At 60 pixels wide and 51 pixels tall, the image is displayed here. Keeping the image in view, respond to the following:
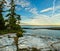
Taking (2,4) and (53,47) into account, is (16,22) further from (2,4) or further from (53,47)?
(53,47)

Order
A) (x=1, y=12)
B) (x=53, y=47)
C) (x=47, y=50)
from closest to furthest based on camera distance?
(x=47, y=50) → (x=53, y=47) → (x=1, y=12)

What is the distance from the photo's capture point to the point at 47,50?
42.0 ft

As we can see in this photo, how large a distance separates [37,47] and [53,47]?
1.30 m

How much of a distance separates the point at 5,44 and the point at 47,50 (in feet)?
11.3

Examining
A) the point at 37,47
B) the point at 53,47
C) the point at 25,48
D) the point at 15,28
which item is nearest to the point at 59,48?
the point at 53,47

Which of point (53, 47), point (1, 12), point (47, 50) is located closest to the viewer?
point (47, 50)

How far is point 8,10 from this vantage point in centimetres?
3180

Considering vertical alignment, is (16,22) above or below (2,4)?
below

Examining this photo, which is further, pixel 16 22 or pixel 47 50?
pixel 16 22

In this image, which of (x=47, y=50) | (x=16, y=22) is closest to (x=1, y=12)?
(x=16, y=22)

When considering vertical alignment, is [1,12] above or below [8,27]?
above

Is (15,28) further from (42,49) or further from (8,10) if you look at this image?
(42,49)

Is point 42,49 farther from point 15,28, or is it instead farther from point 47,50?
point 15,28

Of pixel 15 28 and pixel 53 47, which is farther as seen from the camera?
pixel 15 28
